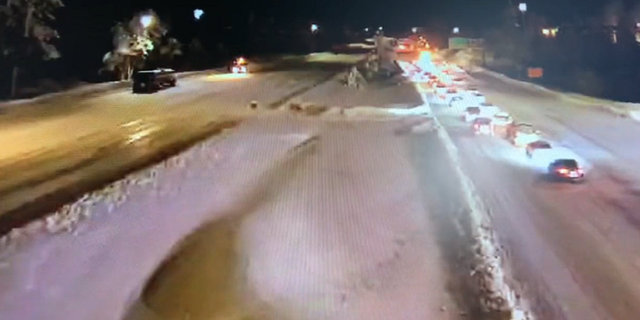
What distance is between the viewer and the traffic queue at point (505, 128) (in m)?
29.0

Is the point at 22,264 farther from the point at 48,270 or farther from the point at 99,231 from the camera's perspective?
the point at 99,231

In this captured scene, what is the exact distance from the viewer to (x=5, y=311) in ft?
51.3

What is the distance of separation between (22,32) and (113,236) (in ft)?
121

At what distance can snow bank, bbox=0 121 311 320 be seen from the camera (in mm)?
16469

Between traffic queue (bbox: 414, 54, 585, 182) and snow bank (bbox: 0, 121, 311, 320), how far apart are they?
34.5 feet

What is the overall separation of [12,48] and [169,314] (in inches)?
1658

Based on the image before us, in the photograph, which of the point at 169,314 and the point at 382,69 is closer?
the point at 169,314

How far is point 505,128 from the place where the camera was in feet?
127

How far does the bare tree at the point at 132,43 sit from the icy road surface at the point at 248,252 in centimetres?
4128

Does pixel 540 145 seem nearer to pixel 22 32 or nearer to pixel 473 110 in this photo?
pixel 473 110

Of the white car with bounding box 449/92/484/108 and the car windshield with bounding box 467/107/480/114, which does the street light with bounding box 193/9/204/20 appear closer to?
the white car with bounding box 449/92/484/108

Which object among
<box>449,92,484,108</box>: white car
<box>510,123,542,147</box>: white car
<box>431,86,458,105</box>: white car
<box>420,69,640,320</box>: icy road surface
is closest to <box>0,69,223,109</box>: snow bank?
<box>431,86,458,105</box>: white car

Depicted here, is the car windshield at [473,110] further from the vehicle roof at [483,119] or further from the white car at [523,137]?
the white car at [523,137]

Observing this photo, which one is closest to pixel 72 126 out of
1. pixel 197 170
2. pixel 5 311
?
pixel 197 170
